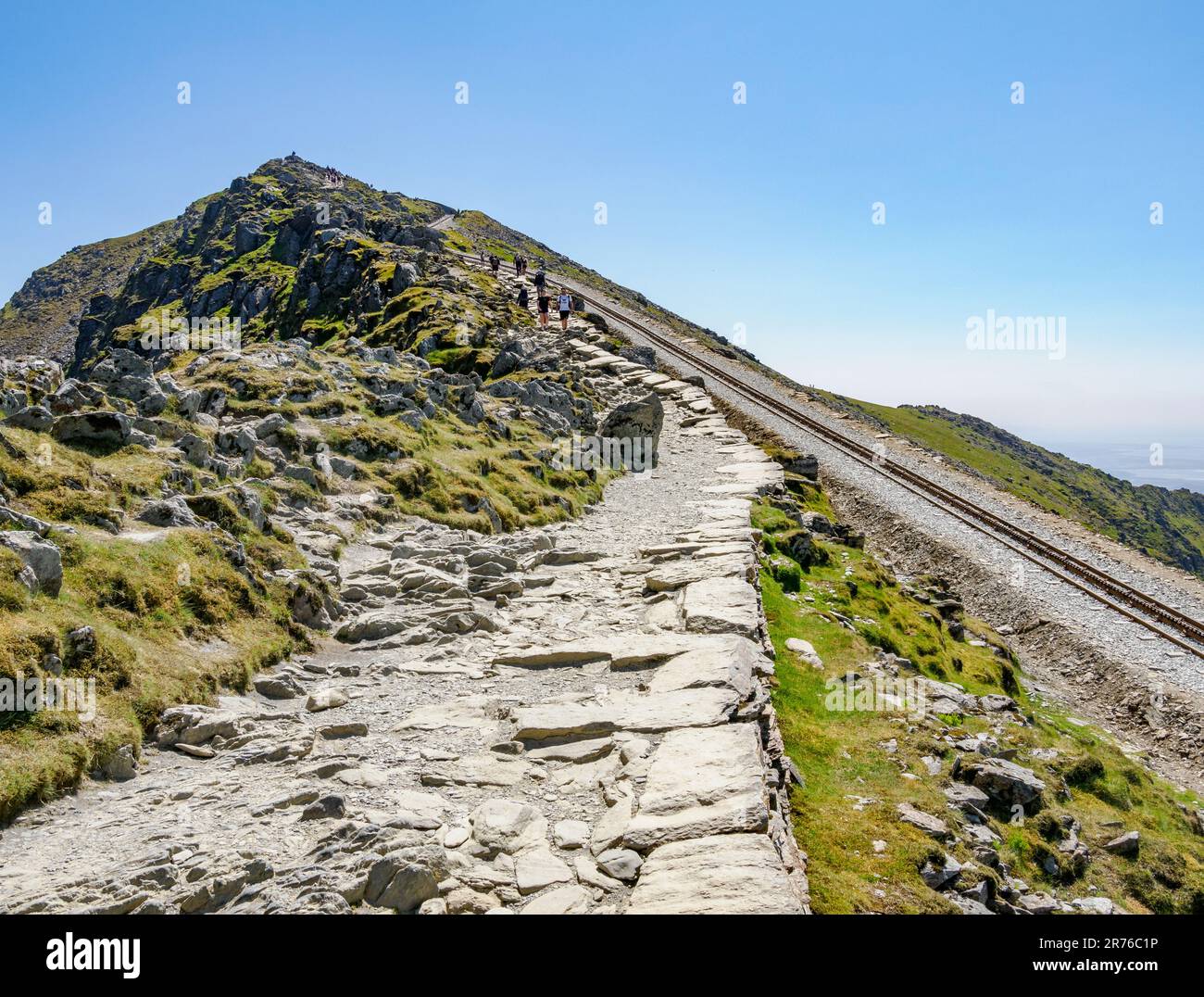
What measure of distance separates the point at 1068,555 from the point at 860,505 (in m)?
8.73

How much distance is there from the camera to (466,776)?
883 cm

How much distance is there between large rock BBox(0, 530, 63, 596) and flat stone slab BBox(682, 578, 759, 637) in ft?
31.4

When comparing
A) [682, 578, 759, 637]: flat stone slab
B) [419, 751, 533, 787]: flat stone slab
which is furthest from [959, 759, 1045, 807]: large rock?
[419, 751, 533, 787]: flat stone slab

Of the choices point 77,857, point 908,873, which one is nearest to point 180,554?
point 77,857

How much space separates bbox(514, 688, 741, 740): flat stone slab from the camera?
32.1 ft

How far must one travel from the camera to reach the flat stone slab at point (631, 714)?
9789mm

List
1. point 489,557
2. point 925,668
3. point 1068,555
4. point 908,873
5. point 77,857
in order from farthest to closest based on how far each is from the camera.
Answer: point 1068,555 → point 925,668 → point 489,557 → point 908,873 → point 77,857

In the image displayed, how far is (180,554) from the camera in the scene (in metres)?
11.7

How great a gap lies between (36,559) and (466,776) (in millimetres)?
6214

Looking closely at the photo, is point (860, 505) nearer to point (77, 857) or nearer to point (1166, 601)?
point (1166, 601)

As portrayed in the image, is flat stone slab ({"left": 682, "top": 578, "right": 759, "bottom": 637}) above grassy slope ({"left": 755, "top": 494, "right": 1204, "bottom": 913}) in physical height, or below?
above

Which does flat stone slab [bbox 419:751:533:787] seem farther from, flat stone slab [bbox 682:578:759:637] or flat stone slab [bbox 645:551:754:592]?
flat stone slab [bbox 645:551:754:592]

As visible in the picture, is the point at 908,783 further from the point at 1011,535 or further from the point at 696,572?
the point at 1011,535

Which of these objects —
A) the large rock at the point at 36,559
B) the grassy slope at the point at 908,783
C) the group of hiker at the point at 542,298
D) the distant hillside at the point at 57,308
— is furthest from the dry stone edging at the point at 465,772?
the distant hillside at the point at 57,308
